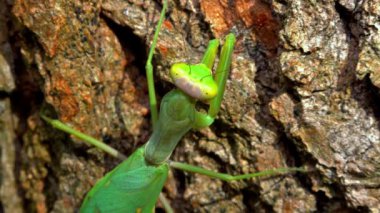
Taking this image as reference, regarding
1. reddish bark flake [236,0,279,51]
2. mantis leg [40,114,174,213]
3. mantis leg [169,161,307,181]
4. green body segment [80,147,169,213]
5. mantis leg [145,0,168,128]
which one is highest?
reddish bark flake [236,0,279,51]

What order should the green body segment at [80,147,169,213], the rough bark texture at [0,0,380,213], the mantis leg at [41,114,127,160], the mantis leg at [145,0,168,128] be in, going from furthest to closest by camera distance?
the mantis leg at [41,114,127,160], the green body segment at [80,147,169,213], the mantis leg at [145,0,168,128], the rough bark texture at [0,0,380,213]

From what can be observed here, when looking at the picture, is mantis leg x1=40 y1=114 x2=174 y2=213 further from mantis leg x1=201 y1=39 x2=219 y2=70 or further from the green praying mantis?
mantis leg x1=201 y1=39 x2=219 y2=70

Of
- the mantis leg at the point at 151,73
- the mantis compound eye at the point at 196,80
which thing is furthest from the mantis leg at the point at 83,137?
the mantis compound eye at the point at 196,80

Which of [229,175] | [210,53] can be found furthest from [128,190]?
[210,53]

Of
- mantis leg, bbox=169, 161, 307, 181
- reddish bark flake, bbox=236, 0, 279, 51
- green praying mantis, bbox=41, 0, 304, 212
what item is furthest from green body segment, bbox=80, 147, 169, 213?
reddish bark flake, bbox=236, 0, 279, 51

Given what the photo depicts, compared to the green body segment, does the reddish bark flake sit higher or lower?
higher

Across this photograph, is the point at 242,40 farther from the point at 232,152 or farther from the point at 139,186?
the point at 139,186

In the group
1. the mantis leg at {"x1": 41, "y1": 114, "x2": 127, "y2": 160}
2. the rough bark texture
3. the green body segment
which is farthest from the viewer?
the mantis leg at {"x1": 41, "y1": 114, "x2": 127, "y2": 160}
